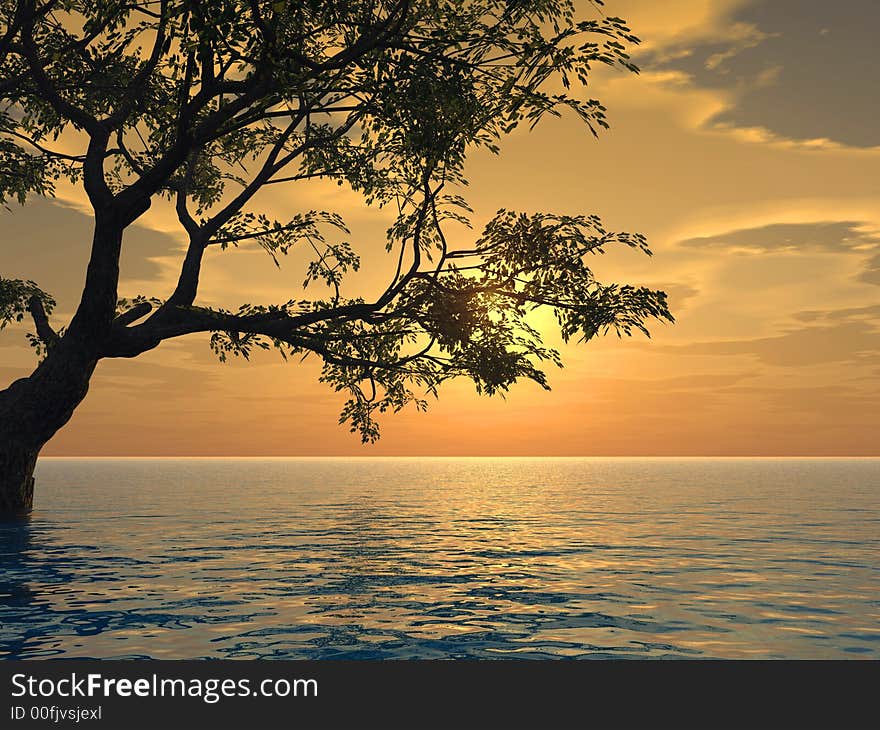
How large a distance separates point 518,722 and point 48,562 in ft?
60.8

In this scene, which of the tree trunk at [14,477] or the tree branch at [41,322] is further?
the tree branch at [41,322]

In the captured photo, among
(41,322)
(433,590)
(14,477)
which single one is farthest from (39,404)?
(433,590)

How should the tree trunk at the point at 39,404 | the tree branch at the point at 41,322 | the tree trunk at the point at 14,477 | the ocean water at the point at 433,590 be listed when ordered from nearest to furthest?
1. the ocean water at the point at 433,590
2. the tree trunk at the point at 39,404
3. the tree trunk at the point at 14,477
4. the tree branch at the point at 41,322

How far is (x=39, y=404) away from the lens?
104 ft

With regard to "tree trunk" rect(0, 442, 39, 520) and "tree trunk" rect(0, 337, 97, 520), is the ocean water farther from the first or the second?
"tree trunk" rect(0, 337, 97, 520)

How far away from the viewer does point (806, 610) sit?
19062 mm

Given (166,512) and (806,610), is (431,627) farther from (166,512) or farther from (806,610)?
(166,512)

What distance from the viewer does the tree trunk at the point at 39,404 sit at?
104ft

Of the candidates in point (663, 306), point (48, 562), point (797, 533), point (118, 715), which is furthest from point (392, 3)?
point (797, 533)

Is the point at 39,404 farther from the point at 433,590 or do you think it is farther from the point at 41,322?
the point at 433,590

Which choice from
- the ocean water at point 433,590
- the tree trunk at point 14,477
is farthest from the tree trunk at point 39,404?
the ocean water at point 433,590

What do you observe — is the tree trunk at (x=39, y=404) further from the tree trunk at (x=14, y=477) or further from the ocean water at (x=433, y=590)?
the ocean water at (x=433, y=590)

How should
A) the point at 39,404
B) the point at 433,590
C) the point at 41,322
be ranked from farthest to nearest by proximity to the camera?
the point at 41,322 < the point at 39,404 < the point at 433,590

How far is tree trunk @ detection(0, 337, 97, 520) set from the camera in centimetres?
3161
